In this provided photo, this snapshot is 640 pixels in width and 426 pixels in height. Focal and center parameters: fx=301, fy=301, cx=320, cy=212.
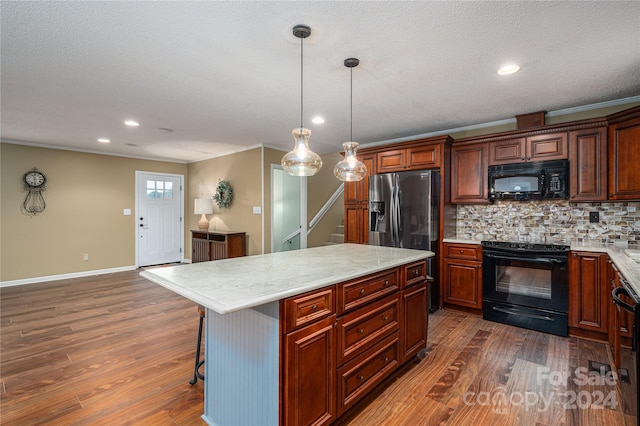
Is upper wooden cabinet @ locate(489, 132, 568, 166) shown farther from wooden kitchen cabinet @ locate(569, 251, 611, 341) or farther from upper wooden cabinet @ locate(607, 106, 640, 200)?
wooden kitchen cabinet @ locate(569, 251, 611, 341)

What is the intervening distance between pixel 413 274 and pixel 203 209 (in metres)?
4.87

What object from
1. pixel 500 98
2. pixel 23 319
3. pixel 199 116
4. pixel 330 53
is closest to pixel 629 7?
pixel 500 98

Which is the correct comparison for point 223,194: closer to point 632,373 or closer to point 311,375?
point 311,375

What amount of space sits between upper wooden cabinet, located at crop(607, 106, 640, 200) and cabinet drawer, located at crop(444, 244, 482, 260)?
132 centimetres

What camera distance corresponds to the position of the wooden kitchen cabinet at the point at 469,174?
377 cm

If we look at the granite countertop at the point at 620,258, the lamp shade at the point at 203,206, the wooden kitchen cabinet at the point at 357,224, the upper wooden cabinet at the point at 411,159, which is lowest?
the granite countertop at the point at 620,258

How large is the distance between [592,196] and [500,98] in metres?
1.39

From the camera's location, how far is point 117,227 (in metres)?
6.04

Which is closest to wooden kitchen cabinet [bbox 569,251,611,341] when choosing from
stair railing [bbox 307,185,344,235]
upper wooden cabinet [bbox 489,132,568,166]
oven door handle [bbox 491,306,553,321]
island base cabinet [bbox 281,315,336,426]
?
oven door handle [bbox 491,306,553,321]

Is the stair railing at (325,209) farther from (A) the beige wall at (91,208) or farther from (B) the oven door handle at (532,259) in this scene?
(B) the oven door handle at (532,259)

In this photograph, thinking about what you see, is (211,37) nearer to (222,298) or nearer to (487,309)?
(222,298)

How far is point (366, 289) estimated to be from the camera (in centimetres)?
194

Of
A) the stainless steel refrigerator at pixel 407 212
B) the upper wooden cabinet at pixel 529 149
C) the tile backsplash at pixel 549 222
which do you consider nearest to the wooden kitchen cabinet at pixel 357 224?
the stainless steel refrigerator at pixel 407 212

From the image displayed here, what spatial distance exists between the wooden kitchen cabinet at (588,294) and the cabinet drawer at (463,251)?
85cm
